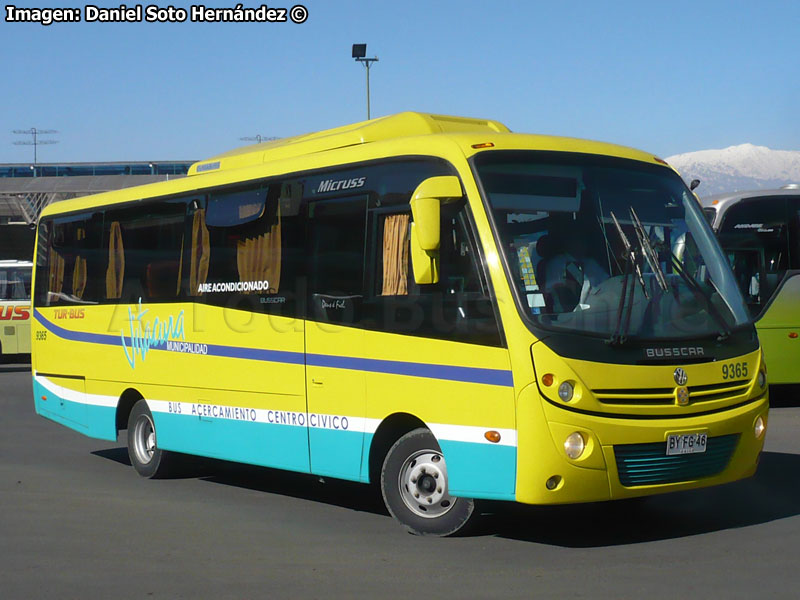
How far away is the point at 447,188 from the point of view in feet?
25.9

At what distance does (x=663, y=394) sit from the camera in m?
7.68

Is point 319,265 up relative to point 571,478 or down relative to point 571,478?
up

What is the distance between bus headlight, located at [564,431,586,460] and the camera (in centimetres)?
734

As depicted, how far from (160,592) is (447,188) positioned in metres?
3.27

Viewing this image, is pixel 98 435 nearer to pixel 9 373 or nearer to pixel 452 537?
pixel 452 537

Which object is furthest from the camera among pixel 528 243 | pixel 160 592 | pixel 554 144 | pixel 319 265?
pixel 319 265

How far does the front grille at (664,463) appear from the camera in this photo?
24.7ft

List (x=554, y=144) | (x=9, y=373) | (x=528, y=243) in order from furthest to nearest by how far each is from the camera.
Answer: (x=9, y=373), (x=554, y=144), (x=528, y=243)

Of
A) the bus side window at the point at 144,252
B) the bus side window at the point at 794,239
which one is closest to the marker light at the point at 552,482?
the bus side window at the point at 144,252

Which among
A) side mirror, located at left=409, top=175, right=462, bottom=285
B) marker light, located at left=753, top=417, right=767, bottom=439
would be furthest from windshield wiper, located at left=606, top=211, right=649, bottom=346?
marker light, located at left=753, top=417, right=767, bottom=439

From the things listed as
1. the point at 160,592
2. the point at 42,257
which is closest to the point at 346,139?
the point at 160,592

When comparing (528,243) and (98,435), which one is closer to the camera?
(528,243)

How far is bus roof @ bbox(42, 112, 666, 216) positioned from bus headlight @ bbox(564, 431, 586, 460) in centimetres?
212

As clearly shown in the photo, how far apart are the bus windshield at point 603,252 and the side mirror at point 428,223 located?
0.89 ft
